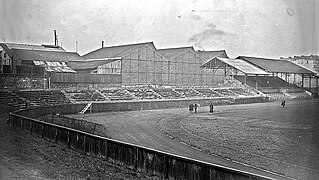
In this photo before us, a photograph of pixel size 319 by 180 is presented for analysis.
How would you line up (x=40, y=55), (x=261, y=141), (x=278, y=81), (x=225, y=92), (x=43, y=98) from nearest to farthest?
(x=261, y=141) → (x=43, y=98) → (x=225, y=92) → (x=40, y=55) → (x=278, y=81)

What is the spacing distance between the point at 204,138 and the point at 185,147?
6.55 feet

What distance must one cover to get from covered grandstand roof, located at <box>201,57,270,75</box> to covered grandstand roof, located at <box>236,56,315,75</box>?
44.7 inches

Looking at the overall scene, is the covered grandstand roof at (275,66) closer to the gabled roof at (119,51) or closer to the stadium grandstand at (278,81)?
the stadium grandstand at (278,81)

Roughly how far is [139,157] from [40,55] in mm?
30460

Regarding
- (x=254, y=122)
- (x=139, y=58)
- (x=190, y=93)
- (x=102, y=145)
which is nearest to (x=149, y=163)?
(x=102, y=145)

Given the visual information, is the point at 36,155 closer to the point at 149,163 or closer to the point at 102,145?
the point at 102,145

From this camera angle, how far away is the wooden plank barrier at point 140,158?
251 inches

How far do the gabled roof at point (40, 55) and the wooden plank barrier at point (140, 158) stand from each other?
23.3m

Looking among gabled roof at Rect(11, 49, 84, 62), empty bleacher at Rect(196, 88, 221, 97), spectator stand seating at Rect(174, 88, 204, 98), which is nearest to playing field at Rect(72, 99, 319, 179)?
spectator stand seating at Rect(174, 88, 204, 98)

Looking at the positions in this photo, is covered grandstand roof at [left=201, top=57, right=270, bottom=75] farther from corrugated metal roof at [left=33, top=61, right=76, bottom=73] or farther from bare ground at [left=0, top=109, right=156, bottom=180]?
bare ground at [left=0, top=109, right=156, bottom=180]

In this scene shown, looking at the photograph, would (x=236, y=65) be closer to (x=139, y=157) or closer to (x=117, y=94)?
(x=117, y=94)

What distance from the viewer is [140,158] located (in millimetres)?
8062

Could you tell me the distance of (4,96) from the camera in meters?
22.1

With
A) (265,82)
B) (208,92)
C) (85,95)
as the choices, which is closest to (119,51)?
(208,92)
